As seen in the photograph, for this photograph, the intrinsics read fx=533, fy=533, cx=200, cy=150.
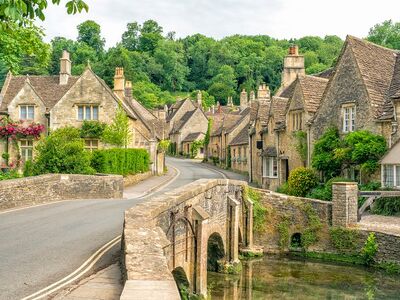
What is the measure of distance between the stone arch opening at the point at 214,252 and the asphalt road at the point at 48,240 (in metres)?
4.16

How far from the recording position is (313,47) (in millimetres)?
157000

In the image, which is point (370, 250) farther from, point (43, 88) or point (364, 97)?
point (43, 88)

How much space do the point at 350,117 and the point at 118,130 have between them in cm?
1893

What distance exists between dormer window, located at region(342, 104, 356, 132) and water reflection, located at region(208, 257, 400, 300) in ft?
32.0

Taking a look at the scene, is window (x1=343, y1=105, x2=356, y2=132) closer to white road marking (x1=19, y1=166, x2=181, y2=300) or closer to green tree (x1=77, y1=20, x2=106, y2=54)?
white road marking (x1=19, y1=166, x2=181, y2=300)

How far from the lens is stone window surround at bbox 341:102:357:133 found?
31.1 m

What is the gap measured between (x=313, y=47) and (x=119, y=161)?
128 meters

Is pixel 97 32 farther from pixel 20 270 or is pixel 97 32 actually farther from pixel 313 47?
pixel 20 270

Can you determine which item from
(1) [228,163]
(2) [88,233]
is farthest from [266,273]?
(1) [228,163]

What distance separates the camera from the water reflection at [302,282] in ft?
64.7

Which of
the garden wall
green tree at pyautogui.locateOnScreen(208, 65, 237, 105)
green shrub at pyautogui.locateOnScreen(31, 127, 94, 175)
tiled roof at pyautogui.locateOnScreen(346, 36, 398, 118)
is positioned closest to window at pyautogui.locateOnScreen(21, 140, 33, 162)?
green shrub at pyautogui.locateOnScreen(31, 127, 94, 175)

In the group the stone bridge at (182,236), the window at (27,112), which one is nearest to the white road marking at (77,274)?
the stone bridge at (182,236)

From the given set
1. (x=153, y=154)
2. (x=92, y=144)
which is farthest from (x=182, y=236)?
(x=153, y=154)

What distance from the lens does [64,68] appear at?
154 feet
